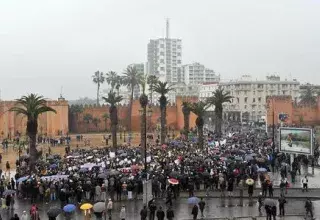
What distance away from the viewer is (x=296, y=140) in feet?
102

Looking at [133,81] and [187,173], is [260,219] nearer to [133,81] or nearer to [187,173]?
[187,173]

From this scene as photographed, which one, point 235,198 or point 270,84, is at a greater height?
point 270,84

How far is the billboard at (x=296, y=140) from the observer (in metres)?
30.5

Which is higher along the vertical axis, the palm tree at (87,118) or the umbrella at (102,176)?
the palm tree at (87,118)

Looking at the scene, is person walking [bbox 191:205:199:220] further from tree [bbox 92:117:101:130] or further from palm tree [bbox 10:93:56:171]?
tree [bbox 92:117:101:130]

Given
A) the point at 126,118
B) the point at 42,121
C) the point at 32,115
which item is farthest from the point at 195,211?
the point at 126,118

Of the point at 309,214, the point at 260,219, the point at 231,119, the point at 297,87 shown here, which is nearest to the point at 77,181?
the point at 260,219

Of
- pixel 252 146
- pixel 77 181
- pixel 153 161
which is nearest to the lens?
pixel 77 181

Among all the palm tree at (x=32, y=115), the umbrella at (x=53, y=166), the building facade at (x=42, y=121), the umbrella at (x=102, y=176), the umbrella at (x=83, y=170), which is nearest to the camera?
the umbrella at (x=102, y=176)

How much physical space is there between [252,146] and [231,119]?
81737 millimetres

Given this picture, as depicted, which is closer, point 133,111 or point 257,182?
point 257,182

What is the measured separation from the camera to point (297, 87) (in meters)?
130

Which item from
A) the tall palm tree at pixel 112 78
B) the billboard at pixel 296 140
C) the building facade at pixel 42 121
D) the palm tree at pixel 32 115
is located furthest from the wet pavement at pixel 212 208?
the tall palm tree at pixel 112 78

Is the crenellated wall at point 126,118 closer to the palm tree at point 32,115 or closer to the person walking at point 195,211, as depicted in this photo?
the palm tree at point 32,115
